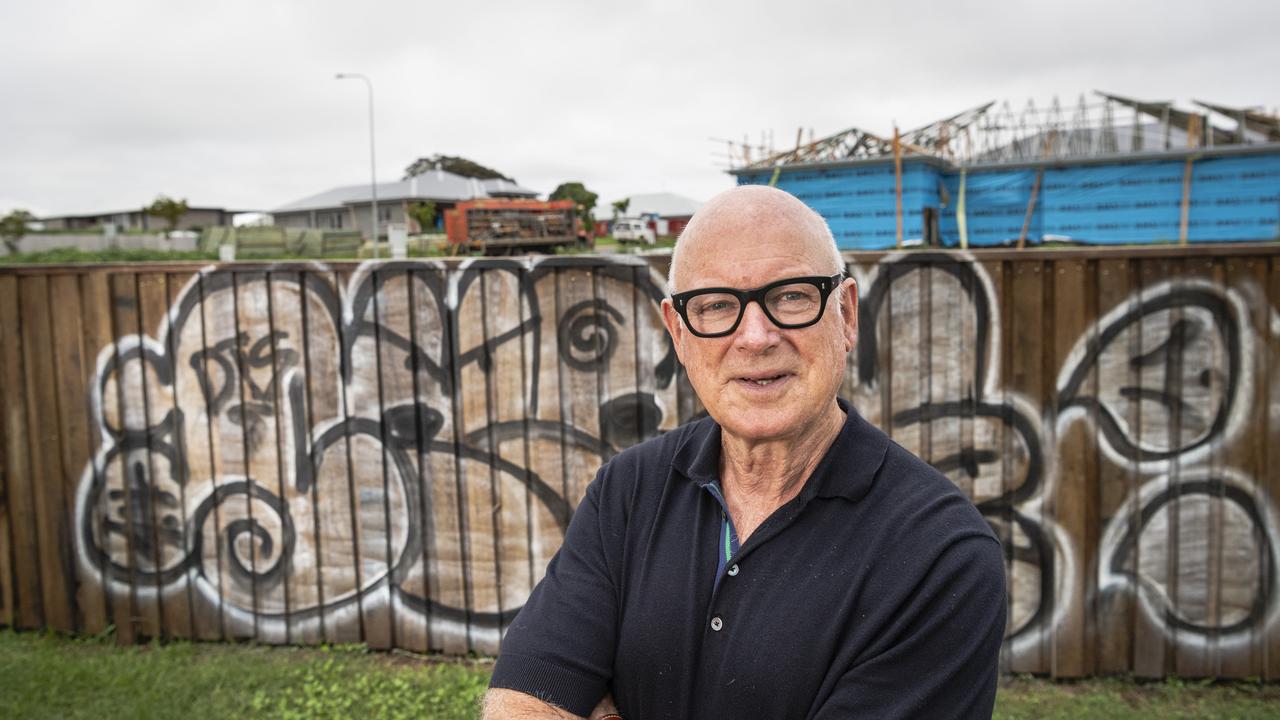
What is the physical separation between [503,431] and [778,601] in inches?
125

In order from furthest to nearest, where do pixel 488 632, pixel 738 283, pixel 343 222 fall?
pixel 343 222 < pixel 488 632 < pixel 738 283

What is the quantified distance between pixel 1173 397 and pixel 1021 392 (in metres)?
0.68

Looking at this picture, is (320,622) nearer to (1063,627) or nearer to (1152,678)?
(1063,627)

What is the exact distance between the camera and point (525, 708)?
1.74m

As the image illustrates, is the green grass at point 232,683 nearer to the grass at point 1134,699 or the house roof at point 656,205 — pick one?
the grass at point 1134,699

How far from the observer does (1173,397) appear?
418 cm

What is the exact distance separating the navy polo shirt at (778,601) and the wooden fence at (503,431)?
264cm

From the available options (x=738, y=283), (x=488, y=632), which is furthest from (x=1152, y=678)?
(x=738, y=283)

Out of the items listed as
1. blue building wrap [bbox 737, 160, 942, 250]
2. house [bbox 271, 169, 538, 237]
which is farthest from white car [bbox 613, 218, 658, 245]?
blue building wrap [bbox 737, 160, 942, 250]

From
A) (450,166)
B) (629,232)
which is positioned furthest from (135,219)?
(629,232)

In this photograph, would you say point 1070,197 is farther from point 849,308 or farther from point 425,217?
point 425,217

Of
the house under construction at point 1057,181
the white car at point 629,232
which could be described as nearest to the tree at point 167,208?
the white car at point 629,232

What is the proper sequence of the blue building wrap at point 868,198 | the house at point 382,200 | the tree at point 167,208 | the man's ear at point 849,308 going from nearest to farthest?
the man's ear at point 849,308
the blue building wrap at point 868,198
the tree at point 167,208
the house at point 382,200

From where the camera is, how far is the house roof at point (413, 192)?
230 feet
